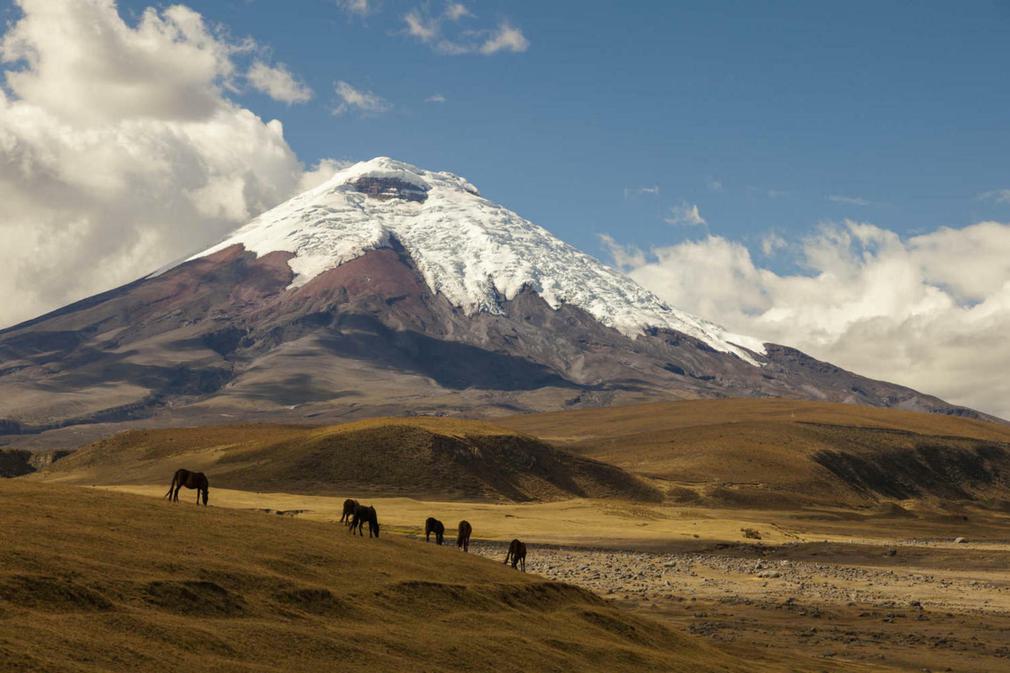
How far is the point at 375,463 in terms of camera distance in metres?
146

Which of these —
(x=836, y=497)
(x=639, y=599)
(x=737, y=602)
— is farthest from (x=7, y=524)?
(x=836, y=497)

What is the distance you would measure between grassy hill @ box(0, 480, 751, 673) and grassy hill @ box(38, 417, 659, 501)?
97187mm

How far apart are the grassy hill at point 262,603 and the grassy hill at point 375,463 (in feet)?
319

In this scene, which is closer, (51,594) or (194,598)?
(51,594)

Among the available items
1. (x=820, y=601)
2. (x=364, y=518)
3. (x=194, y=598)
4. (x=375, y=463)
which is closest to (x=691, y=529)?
(x=375, y=463)

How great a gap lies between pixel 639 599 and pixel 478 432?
111 metres

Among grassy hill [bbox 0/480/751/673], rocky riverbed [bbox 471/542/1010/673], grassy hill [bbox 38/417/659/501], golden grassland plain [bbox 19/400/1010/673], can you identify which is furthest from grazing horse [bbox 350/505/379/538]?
grassy hill [bbox 38/417/659/501]

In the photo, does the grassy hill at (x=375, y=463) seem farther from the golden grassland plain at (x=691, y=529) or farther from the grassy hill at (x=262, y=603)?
the grassy hill at (x=262, y=603)

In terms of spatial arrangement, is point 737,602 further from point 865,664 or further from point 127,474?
point 127,474

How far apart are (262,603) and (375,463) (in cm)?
11755

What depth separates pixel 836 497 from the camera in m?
181

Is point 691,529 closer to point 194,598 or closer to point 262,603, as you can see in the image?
point 262,603

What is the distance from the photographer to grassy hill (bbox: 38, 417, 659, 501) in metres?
140

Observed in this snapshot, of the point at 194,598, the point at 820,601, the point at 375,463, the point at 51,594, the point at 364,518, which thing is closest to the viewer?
the point at 51,594
